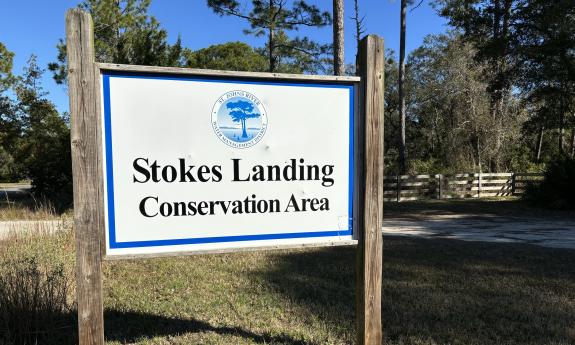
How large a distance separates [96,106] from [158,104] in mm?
343

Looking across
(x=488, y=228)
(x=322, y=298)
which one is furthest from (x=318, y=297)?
(x=488, y=228)

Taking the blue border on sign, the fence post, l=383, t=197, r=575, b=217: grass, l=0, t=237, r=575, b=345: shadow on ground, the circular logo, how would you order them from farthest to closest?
1. the fence post
2. l=383, t=197, r=575, b=217: grass
3. l=0, t=237, r=575, b=345: shadow on ground
4. the circular logo
5. the blue border on sign

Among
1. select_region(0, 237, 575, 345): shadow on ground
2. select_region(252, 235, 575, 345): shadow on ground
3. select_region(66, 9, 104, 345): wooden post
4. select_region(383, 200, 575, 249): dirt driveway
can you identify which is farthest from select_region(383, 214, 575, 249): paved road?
select_region(66, 9, 104, 345): wooden post

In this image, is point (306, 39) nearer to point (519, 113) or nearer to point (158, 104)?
point (519, 113)

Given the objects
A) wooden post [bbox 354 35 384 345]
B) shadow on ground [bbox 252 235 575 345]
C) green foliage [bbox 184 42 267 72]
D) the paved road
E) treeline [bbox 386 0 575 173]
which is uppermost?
green foliage [bbox 184 42 267 72]

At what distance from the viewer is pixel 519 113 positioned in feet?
83.7

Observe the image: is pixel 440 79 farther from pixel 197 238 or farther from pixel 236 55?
pixel 197 238

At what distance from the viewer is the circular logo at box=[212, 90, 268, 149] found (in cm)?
273

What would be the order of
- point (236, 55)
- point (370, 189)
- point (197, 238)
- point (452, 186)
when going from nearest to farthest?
point (197, 238), point (370, 189), point (452, 186), point (236, 55)

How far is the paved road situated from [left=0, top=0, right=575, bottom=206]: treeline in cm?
496

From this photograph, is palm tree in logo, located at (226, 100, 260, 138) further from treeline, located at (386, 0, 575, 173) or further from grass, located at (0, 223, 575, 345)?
treeline, located at (386, 0, 575, 173)

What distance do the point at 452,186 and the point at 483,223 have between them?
9.73 m

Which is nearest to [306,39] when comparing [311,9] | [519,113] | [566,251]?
[311,9]

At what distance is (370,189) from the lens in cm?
296
